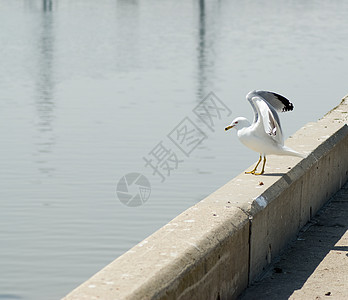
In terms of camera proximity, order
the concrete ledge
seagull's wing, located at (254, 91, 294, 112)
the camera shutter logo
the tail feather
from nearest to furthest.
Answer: the concrete ledge < the tail feather < seagull's wing, located at (254, 91, 294, 112) < the camera shutter logo

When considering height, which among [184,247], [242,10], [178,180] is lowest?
[242,10]

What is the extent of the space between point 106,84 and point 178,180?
10.1 meters

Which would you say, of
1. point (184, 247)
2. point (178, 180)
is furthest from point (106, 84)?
point (184, 247)

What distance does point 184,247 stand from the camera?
15.7 ft

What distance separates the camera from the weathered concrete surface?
18.0 feet

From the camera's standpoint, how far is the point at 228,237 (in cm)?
522

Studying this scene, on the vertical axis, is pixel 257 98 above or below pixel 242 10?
above

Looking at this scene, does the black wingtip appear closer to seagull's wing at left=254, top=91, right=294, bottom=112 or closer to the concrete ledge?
seagull's wing at left=254, top=91, right=294, bottom=112

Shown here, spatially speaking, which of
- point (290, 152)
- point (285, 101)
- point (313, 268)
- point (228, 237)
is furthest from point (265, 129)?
A: point (228, 237)

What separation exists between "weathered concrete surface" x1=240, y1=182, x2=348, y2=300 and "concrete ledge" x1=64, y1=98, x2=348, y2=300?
0.30ft

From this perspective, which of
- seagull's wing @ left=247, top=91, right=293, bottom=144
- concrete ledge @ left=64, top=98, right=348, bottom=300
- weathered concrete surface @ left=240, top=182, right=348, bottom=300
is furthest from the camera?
seagull's wing @ left=247, top=91, right=293, bottom=144

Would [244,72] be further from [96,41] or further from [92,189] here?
[92,189]

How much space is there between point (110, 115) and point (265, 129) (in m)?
11.1

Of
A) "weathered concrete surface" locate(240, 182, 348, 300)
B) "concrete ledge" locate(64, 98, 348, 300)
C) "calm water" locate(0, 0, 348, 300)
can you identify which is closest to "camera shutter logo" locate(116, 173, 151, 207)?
"calm water" locate(0, 0, 348, 300)
